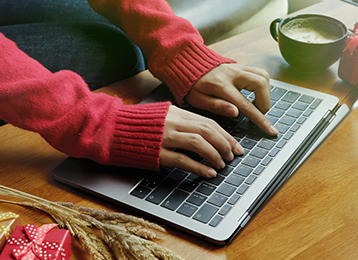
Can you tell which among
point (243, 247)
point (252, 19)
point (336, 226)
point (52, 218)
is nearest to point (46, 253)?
point (52, 218)

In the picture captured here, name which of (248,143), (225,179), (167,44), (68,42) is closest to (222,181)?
(225,179)

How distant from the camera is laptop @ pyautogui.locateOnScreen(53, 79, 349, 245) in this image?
1.56 ft

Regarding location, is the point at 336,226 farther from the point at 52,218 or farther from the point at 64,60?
the point at 64,60

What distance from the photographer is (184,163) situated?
55 cm

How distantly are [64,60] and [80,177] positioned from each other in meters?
0.58

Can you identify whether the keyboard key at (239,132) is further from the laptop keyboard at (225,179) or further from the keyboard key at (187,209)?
the keyboard key at (187,209)

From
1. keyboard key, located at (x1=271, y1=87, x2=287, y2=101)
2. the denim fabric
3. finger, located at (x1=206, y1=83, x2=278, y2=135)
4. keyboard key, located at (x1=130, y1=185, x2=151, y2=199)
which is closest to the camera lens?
keyboard key, located at (x1=130, y1=185, x2=151, y2=199)

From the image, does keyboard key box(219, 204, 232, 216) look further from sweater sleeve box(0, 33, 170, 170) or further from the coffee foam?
the coffee foam

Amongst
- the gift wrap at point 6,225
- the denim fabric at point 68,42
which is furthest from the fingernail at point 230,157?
the denim fabric at point 68,42

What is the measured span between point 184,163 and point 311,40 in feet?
1.64

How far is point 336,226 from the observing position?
1.55ft

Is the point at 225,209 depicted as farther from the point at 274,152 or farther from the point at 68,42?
the point at 68,42

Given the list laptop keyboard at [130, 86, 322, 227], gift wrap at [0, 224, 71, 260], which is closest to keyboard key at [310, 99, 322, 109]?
laptop keyboard at [130, 86, 322, 227]

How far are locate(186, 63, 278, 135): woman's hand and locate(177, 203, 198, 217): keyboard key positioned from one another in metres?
0.23
